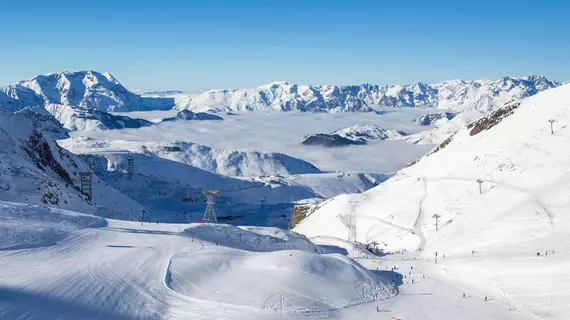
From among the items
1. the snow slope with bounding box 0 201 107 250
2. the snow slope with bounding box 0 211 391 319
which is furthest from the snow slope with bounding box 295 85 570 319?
the snow slope with bounding box 0 201 107 250

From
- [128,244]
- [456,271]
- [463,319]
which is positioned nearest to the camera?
[463,319]

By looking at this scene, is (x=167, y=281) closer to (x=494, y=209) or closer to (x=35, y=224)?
(x=35, y=224)

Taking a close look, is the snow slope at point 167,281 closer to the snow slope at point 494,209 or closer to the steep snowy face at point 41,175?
the snow slope at point 494,209

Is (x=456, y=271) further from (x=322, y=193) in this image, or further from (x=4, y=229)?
(x=322, y=193)

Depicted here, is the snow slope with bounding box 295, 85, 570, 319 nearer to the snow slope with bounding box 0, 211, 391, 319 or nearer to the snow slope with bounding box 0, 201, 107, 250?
the snow slope with bounding box 0, 211, 391, 319

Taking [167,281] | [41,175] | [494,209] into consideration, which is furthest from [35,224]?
[494,209]

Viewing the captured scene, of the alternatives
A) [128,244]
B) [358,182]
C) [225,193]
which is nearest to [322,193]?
[358,182]
